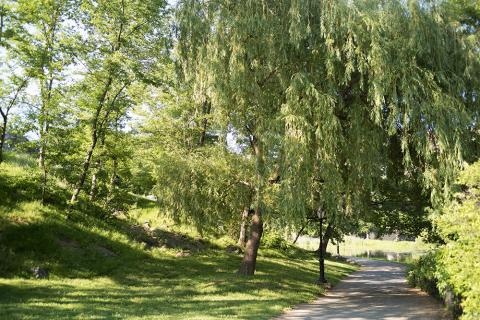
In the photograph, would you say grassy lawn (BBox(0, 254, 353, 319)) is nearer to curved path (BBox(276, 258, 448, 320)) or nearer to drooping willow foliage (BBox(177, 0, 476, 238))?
curved path (BBox(276, 258, 448, 320))

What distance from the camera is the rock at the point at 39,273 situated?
13827mm

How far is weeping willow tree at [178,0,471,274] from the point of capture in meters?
11.6

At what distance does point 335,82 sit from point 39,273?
37.9 ft

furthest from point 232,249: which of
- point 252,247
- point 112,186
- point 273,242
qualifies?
point 252,247

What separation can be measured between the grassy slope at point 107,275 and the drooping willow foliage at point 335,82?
11.5 feet

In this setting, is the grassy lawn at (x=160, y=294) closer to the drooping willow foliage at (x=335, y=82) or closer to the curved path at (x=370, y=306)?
the curved path at (x=370, y=306)

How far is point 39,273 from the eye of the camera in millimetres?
13922

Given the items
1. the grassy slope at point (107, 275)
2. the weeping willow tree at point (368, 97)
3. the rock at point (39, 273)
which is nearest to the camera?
the grassy slope at point (107, 275)

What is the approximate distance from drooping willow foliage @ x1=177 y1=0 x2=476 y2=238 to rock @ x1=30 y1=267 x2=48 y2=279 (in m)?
8.17

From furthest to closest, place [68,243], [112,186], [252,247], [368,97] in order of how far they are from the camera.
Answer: [112,186] < [68,243] < [252,247] < [368,97]

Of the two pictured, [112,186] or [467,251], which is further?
[112,186]

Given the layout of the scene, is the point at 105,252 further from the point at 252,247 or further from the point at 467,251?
the point at 467,251

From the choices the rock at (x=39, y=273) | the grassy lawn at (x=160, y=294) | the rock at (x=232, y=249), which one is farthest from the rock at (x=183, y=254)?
the rock at (x=39, y=273)

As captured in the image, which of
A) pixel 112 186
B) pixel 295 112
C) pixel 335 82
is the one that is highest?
pixel 335 82
